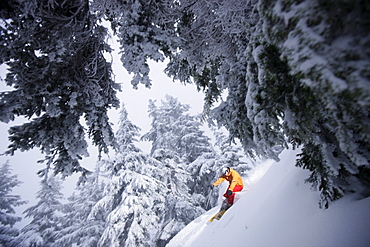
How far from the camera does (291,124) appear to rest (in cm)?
161

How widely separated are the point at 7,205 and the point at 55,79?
101 feet

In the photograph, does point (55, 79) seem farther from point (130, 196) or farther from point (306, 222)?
point (130, 196)

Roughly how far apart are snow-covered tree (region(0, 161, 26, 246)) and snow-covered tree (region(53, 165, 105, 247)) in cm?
505

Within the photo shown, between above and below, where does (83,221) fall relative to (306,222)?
above

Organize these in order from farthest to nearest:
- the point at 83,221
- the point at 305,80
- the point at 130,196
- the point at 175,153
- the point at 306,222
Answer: the point at 83,221 < the point at 175,153 < the point at 130,196 < the point at 306,222 < the point at 305,80

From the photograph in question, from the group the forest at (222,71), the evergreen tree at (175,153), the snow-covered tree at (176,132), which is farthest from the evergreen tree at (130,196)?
the forest at (222,71)

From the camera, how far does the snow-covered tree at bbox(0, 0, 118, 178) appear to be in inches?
115

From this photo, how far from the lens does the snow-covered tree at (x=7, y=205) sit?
20.0 metres

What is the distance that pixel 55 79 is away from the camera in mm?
3361

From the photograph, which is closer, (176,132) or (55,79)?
(55,79)

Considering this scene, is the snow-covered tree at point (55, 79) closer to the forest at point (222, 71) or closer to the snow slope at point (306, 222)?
the forest at point (222, 71)

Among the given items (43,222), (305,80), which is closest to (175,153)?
(305,80)

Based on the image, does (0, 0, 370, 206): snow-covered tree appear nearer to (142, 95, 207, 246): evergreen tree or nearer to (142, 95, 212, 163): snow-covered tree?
(142, 95, 207, 246): evergreen tree

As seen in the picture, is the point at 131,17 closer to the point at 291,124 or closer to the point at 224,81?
the point at 224,81
